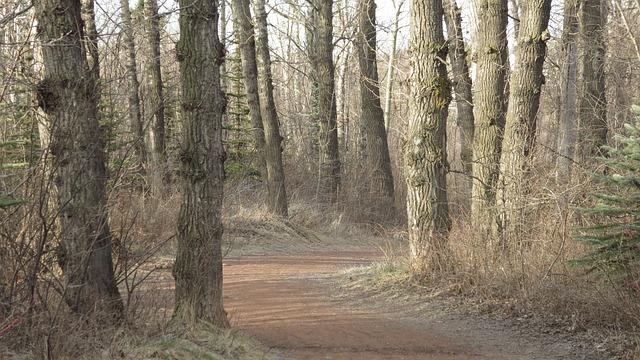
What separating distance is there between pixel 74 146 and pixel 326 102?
51.1 ft

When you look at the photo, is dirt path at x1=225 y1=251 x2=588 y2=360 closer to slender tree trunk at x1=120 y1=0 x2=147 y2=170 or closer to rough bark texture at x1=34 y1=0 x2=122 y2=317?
rough bark texture at x1=34 y1=0 x2=122 y2=317

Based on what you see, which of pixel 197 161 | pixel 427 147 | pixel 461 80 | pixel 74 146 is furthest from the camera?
pixel 461 80

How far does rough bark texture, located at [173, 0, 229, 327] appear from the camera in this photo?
645 cm

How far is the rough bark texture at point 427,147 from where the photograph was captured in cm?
1024

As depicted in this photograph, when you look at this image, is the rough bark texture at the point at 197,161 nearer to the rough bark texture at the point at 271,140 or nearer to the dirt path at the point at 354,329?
the dirt path at the point at 354,329

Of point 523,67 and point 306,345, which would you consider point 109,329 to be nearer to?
point 306,345

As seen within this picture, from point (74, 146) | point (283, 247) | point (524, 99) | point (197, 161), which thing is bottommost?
point (283, 247)

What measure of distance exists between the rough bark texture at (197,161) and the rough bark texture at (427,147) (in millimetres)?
4488

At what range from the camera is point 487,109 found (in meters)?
12.2

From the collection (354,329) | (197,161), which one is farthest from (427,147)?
(197,161)

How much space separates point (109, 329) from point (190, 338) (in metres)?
0.82

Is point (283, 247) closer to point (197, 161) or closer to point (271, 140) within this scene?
point (271, 140)

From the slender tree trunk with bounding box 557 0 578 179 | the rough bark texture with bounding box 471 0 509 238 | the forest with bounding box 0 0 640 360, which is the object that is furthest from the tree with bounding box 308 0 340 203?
the rough bark texture with bounding box 471 0 509 238

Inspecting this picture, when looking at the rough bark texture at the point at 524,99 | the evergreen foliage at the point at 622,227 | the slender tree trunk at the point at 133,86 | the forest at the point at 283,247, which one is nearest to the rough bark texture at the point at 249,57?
the slender tree trunk at the point at 133,86
